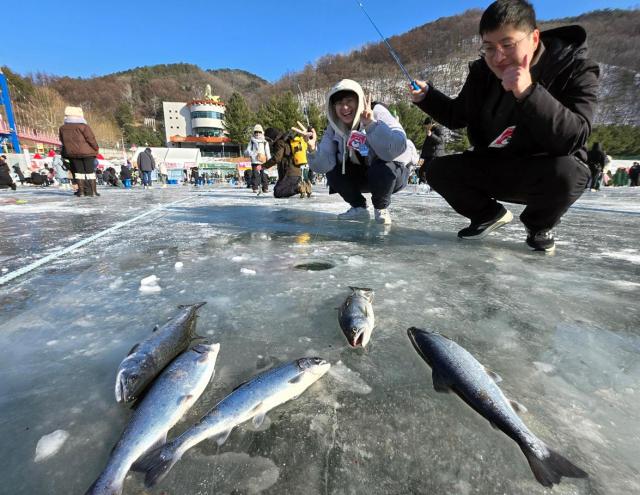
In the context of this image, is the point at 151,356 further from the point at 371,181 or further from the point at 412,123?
the point at 412,123

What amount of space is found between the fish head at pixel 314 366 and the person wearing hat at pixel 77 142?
7540mm

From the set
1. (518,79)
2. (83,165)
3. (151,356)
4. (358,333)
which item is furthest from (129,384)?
(83,165)

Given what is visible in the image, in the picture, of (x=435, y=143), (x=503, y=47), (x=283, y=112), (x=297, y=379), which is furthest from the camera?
(x=283, y=112)

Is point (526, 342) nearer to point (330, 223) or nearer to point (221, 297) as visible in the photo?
point (221, 297)

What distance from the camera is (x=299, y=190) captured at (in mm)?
7305

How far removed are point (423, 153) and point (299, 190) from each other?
393cm

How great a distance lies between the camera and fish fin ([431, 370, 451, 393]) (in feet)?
2.87

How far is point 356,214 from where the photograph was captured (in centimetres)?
405

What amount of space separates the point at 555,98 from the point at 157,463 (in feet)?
7.93

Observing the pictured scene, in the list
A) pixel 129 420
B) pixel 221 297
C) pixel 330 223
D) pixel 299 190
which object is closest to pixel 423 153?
pixel 299 190

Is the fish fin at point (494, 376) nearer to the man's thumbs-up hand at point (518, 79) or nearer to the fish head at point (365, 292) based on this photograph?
the fish head at point (365, 292)

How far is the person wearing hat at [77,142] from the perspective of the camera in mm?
6750

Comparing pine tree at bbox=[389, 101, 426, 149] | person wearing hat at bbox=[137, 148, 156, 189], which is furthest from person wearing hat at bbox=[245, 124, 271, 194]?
pine tree at bbox=[389, 101, 426, 149]

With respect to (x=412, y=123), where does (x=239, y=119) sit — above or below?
above
